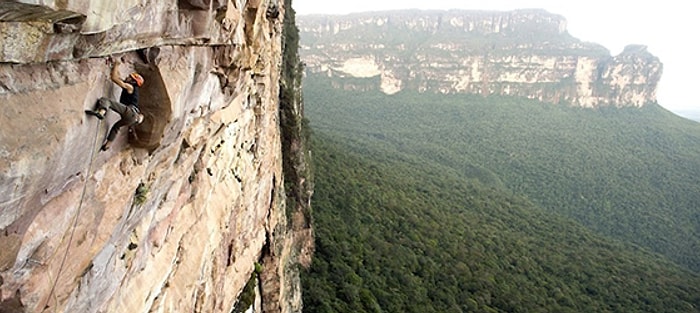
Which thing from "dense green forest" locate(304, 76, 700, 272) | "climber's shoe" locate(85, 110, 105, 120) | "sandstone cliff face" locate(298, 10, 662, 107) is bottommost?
"dense green forest" locate(304, 76, 700, 272)

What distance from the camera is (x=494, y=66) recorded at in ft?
453

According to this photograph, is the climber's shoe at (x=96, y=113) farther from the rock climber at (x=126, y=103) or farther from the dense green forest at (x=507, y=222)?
the dense green forest at (x=507, y=222)

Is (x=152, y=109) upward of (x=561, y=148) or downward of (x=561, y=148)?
upward

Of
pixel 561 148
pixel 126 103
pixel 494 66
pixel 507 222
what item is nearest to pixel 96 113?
pixel 126 103

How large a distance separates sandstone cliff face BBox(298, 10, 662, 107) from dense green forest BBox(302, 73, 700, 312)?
1163 inches

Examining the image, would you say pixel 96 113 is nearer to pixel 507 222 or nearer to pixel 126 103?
pixel 126 103

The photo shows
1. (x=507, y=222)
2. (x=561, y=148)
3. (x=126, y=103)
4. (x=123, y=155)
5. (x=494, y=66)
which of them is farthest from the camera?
(x=494, y=66)

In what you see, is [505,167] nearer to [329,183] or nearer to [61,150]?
[329,183]

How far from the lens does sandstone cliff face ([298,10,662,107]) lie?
129 meters

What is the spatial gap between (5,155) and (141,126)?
2265 millimetres

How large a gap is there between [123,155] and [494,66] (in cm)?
14256

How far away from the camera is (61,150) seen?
448 centimetres

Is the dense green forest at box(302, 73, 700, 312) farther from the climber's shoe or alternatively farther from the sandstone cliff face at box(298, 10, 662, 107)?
the sandstone cliff face at box(298, 10, 662, 107)

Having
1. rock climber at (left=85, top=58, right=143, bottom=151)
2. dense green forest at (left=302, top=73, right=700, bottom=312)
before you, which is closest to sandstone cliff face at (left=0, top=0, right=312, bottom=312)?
rock climber at (left=85, top=58, right=143, bottom=151)
